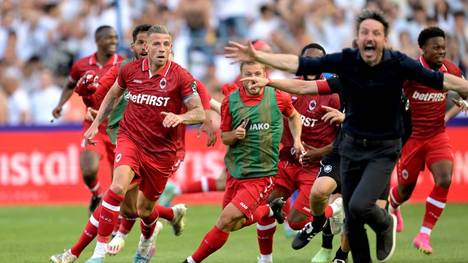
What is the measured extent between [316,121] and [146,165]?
2.27 m

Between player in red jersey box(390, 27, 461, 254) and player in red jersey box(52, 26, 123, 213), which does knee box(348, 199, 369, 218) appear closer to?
player in red jersey box(390, 27, 461, 254)

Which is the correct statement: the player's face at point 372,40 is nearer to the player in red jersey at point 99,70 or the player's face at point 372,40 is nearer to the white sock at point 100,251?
the white sock at point 100,251

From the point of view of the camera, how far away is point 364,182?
1023 cm

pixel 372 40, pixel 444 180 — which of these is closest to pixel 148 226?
pixel 444 180

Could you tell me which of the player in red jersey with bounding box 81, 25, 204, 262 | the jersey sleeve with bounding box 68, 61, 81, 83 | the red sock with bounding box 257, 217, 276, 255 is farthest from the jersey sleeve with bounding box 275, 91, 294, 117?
the jersey sleeve with bounding box 68, 61, 81, 83

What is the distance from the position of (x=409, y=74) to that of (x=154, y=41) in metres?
3.16

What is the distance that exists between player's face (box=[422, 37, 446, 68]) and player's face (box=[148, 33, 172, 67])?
135 inches

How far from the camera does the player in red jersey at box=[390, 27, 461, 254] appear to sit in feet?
44.2

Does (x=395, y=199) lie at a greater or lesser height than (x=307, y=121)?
lesser

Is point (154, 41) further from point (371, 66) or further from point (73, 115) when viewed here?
point (73, 115)

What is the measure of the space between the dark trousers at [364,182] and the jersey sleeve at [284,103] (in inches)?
70.3

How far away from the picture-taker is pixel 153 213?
12594 mm

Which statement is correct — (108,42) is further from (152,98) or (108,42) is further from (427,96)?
(427,96)

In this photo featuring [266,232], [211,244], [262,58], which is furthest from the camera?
[266,232]
